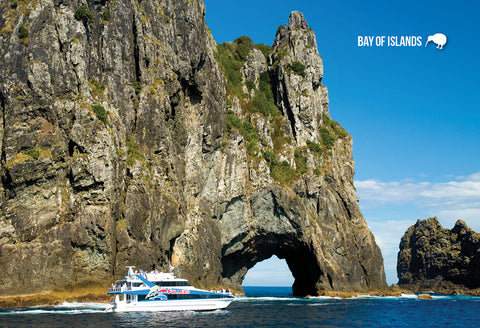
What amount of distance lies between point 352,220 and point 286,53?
118 feet

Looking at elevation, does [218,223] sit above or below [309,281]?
above

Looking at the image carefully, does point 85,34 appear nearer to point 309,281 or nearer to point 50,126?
point 50,126

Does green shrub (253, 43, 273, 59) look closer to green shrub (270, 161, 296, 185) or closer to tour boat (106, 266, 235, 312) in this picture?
green shrub (270, 161, 296, 185)

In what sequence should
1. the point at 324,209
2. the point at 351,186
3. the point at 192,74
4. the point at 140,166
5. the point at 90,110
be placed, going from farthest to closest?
1. the point at 351,186
2. the point at 324,209
3. the point at 192,74
4. the point at 140,166
5. the point at 90,110

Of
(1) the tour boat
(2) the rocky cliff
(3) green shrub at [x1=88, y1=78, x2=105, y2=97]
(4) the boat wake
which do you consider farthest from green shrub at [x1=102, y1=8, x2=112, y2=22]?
(4) the boat wake

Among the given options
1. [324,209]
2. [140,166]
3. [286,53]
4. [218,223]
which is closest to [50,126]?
[140,166]

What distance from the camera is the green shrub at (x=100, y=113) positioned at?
2136 inches

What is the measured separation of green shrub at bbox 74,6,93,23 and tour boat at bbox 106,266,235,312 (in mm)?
31964

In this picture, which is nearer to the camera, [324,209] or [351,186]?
[324,209]

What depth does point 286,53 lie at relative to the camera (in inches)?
3757

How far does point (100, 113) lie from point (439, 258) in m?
101

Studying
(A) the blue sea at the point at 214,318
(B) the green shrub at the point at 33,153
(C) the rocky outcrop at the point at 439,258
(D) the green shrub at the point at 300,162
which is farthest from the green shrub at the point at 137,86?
(C) the rocky outcrop at the point at 439,258

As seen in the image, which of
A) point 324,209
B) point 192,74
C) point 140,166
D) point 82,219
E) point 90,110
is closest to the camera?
point 82,219

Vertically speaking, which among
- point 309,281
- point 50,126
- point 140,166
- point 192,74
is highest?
point 192,74
